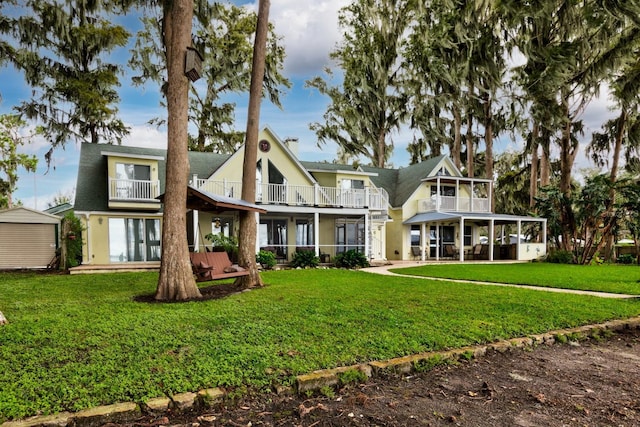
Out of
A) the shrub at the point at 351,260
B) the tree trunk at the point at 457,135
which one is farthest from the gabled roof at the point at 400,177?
the shrub at the point at 351,260

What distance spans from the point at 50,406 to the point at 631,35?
21829 mm

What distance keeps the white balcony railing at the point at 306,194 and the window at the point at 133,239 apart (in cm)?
330

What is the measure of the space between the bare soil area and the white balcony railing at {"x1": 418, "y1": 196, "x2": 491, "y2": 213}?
19.1 meters

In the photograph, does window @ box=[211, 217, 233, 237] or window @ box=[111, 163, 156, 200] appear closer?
window @ box=[111, 163, 156, 200]

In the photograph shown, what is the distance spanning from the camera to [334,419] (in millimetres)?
2953

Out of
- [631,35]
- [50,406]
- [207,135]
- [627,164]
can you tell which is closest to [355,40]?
[207,135]

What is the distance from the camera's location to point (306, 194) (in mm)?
18562

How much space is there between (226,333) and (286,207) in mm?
12461

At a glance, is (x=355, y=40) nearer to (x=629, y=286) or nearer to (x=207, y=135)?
(x=207, y=135)

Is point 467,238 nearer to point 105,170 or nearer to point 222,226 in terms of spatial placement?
point 222,226

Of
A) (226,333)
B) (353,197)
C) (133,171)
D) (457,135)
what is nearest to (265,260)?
(353,197)

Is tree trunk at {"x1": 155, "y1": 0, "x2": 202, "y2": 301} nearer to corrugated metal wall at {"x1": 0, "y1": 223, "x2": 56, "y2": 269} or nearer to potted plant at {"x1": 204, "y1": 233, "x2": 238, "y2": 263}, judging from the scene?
potted plant at {"x1": 204, "y1": 233, "x2": 238, "y2": 263}

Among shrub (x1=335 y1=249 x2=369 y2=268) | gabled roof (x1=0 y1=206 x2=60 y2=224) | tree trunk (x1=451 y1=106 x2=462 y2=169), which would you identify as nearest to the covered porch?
tree trunk (x1=451 y1=106 x2=462 y2=169)

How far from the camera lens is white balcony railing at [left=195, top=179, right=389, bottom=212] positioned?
17016 mm
